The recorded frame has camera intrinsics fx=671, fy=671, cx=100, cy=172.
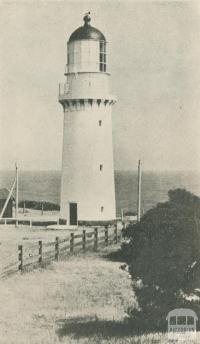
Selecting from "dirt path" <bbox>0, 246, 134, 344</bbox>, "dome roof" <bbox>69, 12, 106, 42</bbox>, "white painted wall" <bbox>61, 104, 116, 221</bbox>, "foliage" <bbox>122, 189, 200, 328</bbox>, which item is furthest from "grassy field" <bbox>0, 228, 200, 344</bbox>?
"dome roof" <bbox>69, 12, 106, 42</bbox>

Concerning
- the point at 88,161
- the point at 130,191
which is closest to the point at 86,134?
the point at 88,161

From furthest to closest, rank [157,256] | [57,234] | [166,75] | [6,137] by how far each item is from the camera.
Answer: [57,234]
[6,137]
[166,75]
[157,256]

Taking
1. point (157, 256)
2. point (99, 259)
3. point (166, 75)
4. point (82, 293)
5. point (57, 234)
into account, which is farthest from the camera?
point (57, 234)

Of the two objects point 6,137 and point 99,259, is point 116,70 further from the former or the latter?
point 99,259

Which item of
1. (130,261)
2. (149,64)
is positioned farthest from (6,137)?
(130,261)

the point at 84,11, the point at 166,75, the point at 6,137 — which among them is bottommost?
the point at 6,137

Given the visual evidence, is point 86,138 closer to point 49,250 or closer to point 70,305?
point 49,250

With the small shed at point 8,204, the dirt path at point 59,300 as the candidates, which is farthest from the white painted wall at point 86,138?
the dirt path at point 59,300

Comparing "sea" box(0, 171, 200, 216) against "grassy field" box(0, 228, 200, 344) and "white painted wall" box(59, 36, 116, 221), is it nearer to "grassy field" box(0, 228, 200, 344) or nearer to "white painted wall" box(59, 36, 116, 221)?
"white painted wall" box(59, 36, 116, 221)
